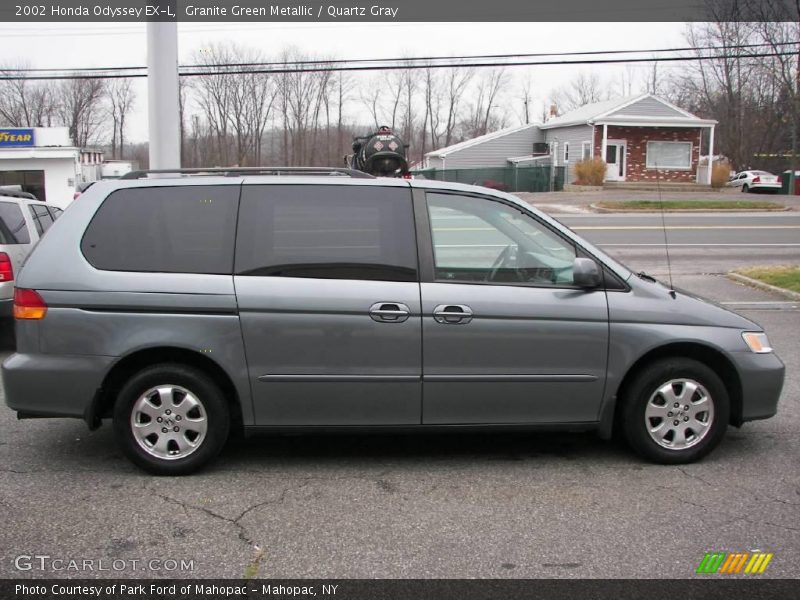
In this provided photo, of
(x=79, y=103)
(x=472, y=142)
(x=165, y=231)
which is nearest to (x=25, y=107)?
(x=79, y=103)

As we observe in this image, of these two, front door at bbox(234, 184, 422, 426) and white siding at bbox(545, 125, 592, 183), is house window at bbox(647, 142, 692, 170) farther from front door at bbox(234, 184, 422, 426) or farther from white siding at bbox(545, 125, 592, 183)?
front door at bbox(234, 184, 422, 426)

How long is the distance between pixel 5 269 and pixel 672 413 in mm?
6563

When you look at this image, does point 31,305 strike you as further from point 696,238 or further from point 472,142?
point 472,142

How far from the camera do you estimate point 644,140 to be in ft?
144

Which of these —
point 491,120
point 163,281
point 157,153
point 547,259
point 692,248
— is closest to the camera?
point 163,281

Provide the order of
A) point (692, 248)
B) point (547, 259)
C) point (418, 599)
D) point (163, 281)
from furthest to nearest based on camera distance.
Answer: point (692, 248), point (547, 259), point (163, 281), point (418, 599)

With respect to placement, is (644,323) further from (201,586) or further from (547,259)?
(201,586)

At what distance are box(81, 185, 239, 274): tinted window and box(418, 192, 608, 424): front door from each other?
1.24 meters

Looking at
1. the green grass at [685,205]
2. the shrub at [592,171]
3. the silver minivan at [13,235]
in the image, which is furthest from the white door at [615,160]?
the silver minivan at [13,235]

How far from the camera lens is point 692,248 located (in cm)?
1870

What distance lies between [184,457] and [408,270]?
173 centimetres

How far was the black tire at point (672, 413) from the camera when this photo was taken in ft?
15.3

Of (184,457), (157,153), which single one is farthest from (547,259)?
(157,153)

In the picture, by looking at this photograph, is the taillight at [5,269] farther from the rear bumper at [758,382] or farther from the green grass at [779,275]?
the green grass at [779,275]
